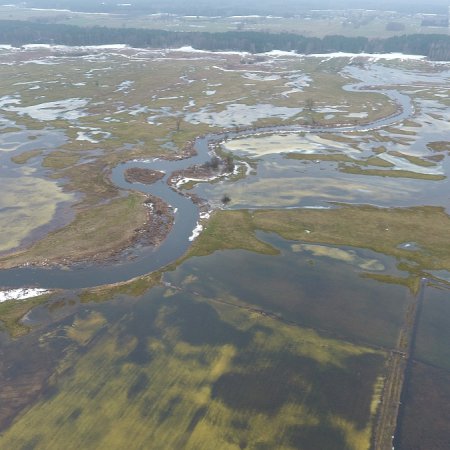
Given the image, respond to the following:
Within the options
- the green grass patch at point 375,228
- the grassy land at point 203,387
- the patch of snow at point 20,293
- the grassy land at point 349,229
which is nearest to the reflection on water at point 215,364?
the grassy land at point 203,387

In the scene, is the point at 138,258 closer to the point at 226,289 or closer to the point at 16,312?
the point at 226,289

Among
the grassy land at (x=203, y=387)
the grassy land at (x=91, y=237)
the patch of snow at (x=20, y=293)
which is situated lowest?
the grassy land at (x=203, y=387)

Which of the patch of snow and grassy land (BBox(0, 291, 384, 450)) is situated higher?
the patch of snow

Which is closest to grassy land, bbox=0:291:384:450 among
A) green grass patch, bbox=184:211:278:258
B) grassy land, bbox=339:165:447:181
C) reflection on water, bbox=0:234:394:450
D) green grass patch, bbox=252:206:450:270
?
reflection on water, bbox=0:234:394:450

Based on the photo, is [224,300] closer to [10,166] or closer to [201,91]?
[10,166]

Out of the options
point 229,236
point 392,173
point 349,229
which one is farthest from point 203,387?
point 392,173

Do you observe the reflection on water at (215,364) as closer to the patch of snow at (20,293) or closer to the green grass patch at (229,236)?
the patch of snow at (20,293)

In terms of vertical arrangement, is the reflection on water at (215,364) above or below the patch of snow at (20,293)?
below

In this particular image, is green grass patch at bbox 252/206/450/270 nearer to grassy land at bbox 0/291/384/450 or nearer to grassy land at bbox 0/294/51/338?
grassy land at bbox 0/291/384/450
